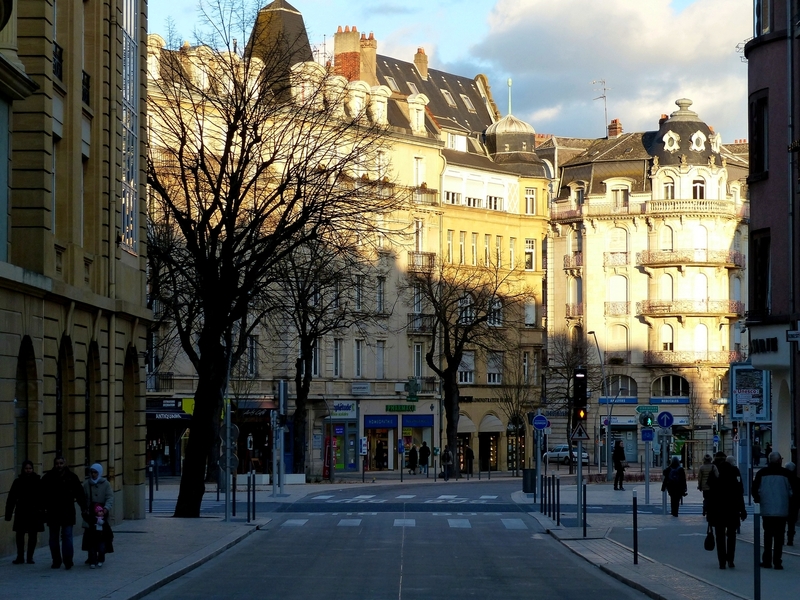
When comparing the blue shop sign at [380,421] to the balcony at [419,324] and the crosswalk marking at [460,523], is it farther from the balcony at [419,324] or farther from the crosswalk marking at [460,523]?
the crosswalk marking at [460,523]

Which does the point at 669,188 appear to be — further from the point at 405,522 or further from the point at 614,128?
the point at 405,522

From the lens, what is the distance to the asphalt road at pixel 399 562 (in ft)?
63.7

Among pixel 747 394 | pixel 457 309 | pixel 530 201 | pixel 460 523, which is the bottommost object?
pixel 460 523

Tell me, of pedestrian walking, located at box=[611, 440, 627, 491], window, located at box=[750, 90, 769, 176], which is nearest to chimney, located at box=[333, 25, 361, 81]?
pedestrian walking, located at box=[611, 440, 627, 491]

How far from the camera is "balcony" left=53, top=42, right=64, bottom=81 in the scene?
1081 inches

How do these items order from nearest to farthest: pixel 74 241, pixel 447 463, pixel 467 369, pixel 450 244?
pixel 74 241
pixel 447 463
pixel 450 244
pixel 467 369

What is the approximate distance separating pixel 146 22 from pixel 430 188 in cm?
4613

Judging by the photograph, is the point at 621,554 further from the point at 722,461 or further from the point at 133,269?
the point at 133,269

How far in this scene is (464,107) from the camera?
95.7 m

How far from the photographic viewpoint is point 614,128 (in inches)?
4385

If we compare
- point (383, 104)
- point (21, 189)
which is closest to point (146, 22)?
point (21, 189)

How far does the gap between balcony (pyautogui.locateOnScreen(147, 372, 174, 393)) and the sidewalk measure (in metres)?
32.4

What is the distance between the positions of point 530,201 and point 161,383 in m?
30.6

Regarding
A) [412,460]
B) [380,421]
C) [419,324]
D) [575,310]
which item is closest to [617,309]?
[575,310]
